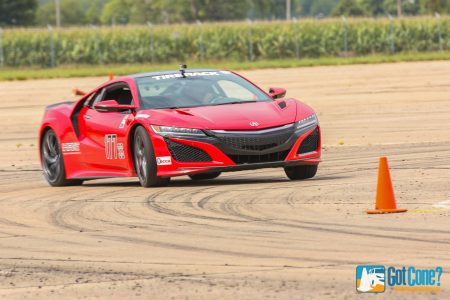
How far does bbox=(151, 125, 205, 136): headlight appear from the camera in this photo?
1405cm

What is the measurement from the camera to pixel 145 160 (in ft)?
47.2

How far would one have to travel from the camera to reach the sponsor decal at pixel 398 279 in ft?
24.3

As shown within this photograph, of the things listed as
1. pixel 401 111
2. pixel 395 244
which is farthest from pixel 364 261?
pixel 401 111

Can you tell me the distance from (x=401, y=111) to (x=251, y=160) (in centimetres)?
1348

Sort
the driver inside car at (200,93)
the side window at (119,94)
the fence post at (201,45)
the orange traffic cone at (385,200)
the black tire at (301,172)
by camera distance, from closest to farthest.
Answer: the orange traffic cone at (385,200)
the black tire at (301,172)
the driver inside car at (200,93)
the side window at (119,94)
the fence post at (201,45)

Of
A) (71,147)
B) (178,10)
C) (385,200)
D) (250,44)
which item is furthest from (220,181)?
(178,10)

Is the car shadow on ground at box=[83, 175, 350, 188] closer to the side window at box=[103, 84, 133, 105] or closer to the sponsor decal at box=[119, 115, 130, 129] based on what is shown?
the sponsor decal at box=[119, 115, 130, 129]

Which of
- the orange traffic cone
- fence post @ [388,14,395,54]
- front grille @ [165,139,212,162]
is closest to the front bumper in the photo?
front grille @ [165,139,212,162]

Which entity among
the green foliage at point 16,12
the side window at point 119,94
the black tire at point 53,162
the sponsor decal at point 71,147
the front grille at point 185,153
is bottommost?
the green foliage at point 16,12

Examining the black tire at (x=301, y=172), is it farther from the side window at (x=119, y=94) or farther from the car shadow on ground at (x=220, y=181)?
the side window at (x=119, y=94)

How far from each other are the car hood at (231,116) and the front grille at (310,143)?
0.77 feet

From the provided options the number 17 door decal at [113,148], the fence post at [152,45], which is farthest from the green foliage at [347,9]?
the number 17 door decal at [113,148]

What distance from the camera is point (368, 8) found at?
171000 mm

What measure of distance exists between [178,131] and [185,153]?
25 cm
